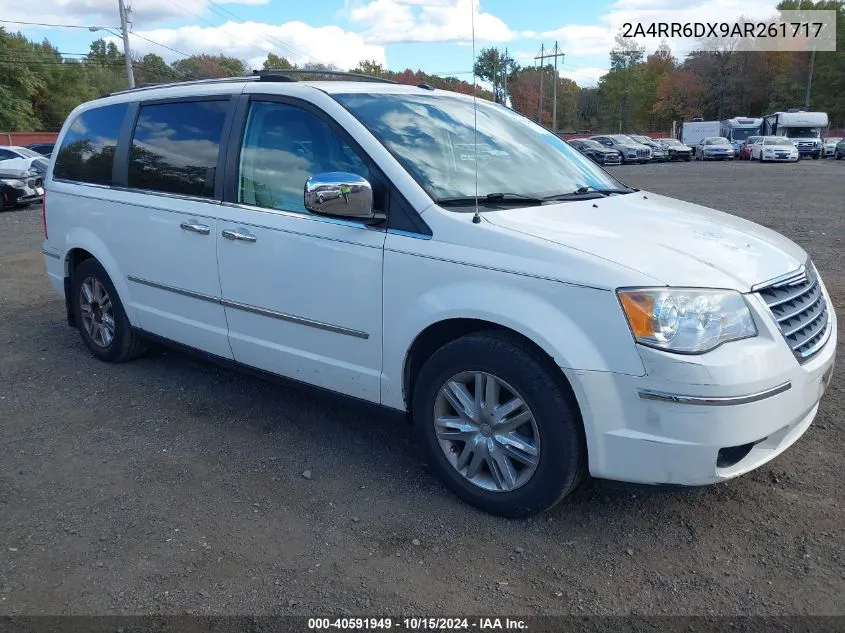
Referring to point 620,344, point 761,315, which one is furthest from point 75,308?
point 761,315

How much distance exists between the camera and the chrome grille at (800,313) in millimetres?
2994

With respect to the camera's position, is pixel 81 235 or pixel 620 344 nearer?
pixel 620 344

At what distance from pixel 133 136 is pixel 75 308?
156cm

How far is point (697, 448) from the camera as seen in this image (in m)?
2.77

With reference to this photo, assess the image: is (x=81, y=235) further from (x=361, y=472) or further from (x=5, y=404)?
(x=361, y=472)

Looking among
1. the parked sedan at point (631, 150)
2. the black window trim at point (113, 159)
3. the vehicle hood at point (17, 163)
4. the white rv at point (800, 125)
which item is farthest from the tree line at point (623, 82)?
the black window trim at point (113, 159)

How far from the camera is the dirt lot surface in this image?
9.03ft

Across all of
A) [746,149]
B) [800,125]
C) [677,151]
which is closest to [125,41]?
[677,151]

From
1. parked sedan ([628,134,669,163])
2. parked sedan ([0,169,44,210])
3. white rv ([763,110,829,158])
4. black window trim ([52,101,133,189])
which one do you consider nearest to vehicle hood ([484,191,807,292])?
black window trim ([52,101,133,189])

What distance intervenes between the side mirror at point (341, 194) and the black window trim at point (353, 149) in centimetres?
11

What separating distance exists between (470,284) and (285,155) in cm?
142

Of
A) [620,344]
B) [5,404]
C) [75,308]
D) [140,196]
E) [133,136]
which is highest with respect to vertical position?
[133,136]

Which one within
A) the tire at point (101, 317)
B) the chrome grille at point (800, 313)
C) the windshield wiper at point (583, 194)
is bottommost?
the tire at point (101, 317)

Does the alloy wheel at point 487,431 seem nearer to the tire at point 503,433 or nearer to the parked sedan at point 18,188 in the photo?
the tire at point 503,433
